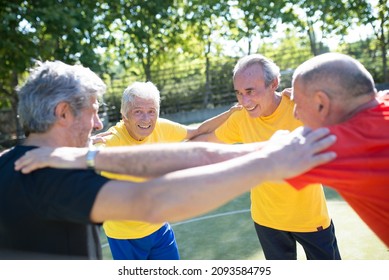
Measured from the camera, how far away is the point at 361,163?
5.49 ft

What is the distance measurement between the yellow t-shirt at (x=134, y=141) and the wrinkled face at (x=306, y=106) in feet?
6.22

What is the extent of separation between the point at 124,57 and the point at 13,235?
826 inches

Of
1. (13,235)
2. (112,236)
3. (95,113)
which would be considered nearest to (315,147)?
(95,113)

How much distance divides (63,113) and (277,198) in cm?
193

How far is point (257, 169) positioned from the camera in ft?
4.99

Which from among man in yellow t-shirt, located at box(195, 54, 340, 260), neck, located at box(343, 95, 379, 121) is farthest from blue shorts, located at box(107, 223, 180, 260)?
neck, located at box(343, 95, 379, 121)

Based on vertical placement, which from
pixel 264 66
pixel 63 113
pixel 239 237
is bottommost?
pixel 239 237

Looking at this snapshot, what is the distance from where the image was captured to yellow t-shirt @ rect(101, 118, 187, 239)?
11.5 feet

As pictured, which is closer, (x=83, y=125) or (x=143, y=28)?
(x=83, y=125)

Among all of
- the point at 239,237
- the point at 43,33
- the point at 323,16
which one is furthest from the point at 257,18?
the point at 239,237

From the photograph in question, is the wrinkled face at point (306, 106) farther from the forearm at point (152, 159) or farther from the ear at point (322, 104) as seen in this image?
the forearm at point (152, 159)

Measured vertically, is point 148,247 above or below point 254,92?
below

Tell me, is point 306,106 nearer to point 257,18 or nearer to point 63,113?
point 63,113

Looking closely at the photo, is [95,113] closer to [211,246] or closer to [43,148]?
[43,148]
